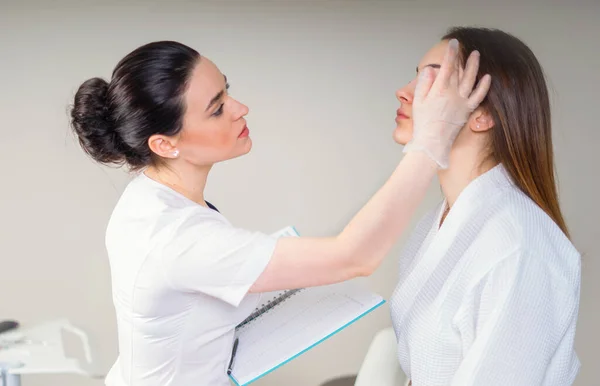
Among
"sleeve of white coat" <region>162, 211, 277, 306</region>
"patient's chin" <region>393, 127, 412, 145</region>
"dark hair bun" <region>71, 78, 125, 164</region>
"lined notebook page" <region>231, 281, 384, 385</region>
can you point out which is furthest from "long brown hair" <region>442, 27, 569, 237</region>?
"dark hair bun" <region>71, 78, 125, 164</region>

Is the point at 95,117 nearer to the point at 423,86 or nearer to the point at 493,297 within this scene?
the point at 423,86

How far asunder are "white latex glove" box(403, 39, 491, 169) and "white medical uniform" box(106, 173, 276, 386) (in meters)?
0.31

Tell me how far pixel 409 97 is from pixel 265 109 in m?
0.68

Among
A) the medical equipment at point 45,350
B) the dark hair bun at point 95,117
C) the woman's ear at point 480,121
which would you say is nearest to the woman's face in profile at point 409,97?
the woman's ear at point 480,121

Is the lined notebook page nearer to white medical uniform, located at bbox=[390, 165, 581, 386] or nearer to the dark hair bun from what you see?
white medical uniform, located at bbox=[390, 165, 581, 386]

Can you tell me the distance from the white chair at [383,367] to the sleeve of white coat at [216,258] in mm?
407

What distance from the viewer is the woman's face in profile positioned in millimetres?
1274

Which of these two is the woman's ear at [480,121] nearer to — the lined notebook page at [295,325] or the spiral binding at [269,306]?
the lined notebook page at [295,325]

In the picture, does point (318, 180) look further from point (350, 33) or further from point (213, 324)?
point (213, 324)

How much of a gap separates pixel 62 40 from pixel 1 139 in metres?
0.32

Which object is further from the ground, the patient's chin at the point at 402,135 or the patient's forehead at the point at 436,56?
the patient's forehead at the point at 436,56

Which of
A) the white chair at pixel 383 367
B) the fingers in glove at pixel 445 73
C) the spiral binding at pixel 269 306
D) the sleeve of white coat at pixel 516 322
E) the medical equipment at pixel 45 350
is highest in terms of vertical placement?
the fingers in glove at pixel 445 73

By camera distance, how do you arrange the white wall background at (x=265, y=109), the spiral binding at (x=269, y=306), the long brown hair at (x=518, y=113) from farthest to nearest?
the white wall background at (x=265, y=109) → the spiral binding at (x=269, y=306) → the long brown hair at (x=518, y=113)

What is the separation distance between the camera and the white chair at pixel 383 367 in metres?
1.43
